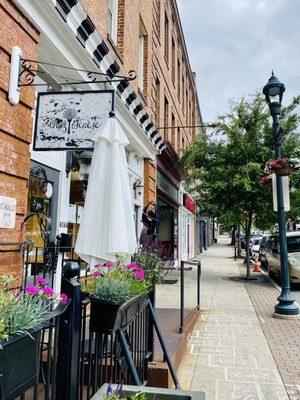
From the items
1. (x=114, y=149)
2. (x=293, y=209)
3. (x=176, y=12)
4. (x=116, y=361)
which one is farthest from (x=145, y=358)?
A: (x=176, y=12)

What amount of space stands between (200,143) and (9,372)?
13216 mm

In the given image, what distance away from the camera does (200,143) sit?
46.9 ft

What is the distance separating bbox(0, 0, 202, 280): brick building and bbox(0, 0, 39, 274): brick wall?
1 centimetres

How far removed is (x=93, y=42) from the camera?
246 inches

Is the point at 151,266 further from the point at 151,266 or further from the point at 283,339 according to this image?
the point at 283,339

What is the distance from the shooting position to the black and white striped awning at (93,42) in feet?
16.9

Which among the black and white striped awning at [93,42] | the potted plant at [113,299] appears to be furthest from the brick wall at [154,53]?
the potted plant at [113,299]

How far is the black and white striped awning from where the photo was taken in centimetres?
516

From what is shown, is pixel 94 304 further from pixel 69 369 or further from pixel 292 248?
pixel 292 248

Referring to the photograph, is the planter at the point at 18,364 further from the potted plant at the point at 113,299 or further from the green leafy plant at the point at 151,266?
the green leafy plant at the point at 151,266

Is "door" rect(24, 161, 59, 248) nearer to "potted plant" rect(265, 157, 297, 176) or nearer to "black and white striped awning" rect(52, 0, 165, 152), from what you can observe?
"black and white striped awning" rect(52, 0, 165, 152)

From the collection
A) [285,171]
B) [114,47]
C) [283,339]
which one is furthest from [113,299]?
Answer: [114,47]

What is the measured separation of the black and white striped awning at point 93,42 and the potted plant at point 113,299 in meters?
3.28

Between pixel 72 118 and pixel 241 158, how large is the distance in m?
9.34
